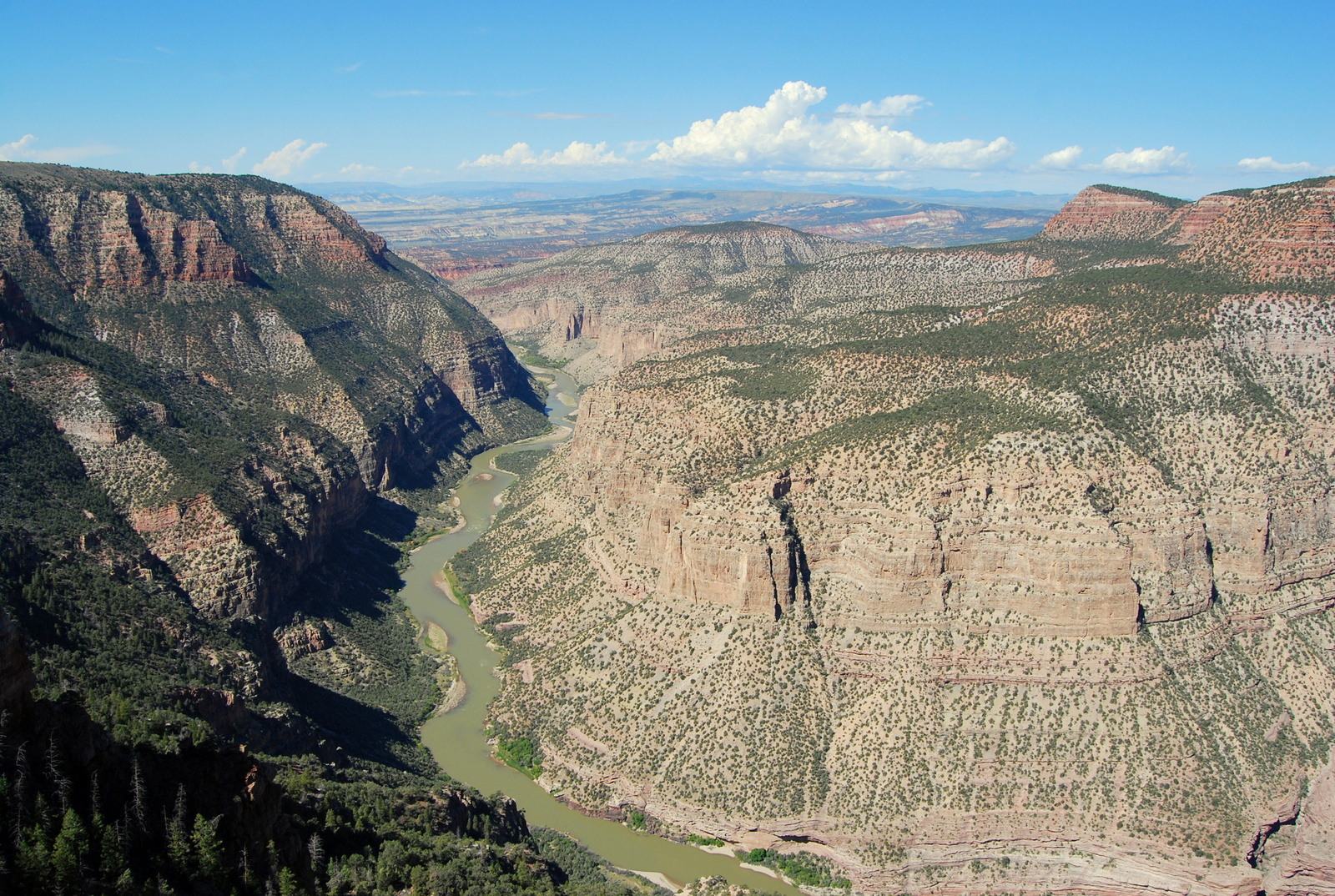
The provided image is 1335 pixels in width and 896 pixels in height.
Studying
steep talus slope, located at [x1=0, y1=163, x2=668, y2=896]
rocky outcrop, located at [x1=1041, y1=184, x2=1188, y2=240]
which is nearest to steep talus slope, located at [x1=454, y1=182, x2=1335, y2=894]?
steep talus slope, located at [x1=0, y1=163, x2=668, y2=896]

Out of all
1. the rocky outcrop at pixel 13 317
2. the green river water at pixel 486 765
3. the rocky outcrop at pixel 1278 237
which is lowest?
the green river water at pixel 486 765

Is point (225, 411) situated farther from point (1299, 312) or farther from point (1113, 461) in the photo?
point (1299, 312)

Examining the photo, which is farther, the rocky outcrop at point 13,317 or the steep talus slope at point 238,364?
the rocky outcrop at point 13,317

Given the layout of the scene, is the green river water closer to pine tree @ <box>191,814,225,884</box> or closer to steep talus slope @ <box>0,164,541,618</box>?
steep talus slope @ <box>0,164,541,618</box>

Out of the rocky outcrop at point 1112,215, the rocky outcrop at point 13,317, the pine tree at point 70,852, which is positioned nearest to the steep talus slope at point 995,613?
the pine tree at point 70,852

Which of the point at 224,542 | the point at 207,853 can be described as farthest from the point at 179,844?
the point at 224,542

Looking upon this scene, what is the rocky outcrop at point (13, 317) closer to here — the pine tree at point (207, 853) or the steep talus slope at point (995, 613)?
the steep talus slope at point (995, 613)

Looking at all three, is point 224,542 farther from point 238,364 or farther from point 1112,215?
point 1112,215
